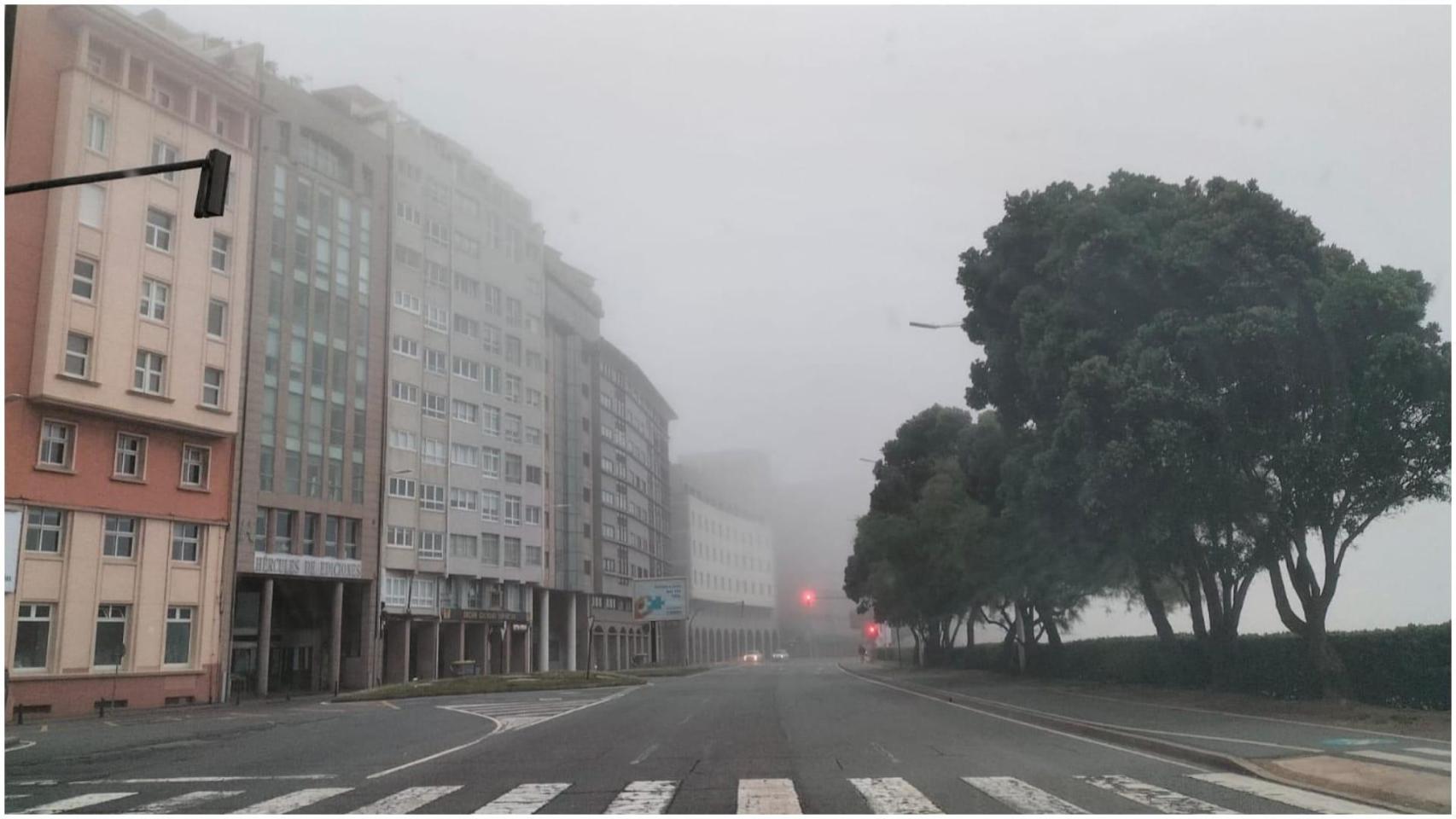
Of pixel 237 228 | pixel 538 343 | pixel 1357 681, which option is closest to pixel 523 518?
pixel 538 343

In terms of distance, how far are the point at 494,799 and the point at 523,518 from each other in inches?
2587

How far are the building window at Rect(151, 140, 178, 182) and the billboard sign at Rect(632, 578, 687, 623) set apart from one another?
143ft

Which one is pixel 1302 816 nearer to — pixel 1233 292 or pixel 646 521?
pixel 1233 292

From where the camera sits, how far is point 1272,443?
79.3 feet

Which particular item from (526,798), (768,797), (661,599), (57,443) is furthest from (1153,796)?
(661,599)

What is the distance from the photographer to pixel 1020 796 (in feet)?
37.8

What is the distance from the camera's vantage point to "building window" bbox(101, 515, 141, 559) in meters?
42.6

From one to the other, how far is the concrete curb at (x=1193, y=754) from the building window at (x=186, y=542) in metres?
34.4

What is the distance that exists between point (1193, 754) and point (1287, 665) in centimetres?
1309

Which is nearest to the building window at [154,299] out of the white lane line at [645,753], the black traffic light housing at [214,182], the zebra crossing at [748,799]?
the white lane line at [645,753]

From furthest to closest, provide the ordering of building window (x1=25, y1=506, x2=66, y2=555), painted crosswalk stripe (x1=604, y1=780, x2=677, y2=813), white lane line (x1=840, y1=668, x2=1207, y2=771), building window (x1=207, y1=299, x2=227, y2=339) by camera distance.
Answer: building window (x1=207, y1=299, x2=227, y2=339)
building window (x1=25, y1=506, x2=66, y2=555)
white lane line (x1=840, y1=668, x2=1207, y2=771)
painted crosswalk stripe (x1=604, y1=780, x2=677, y2=813)

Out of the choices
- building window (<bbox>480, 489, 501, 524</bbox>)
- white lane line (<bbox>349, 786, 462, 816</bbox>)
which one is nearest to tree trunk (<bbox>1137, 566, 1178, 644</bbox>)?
white lane line (<bbox>349, 786, 462, 816</bbox>)

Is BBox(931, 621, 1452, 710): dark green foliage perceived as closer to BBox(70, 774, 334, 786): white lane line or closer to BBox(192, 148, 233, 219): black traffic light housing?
BBox(70, 774, 334, 786): white lane line

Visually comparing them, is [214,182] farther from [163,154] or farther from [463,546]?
[463,546]
